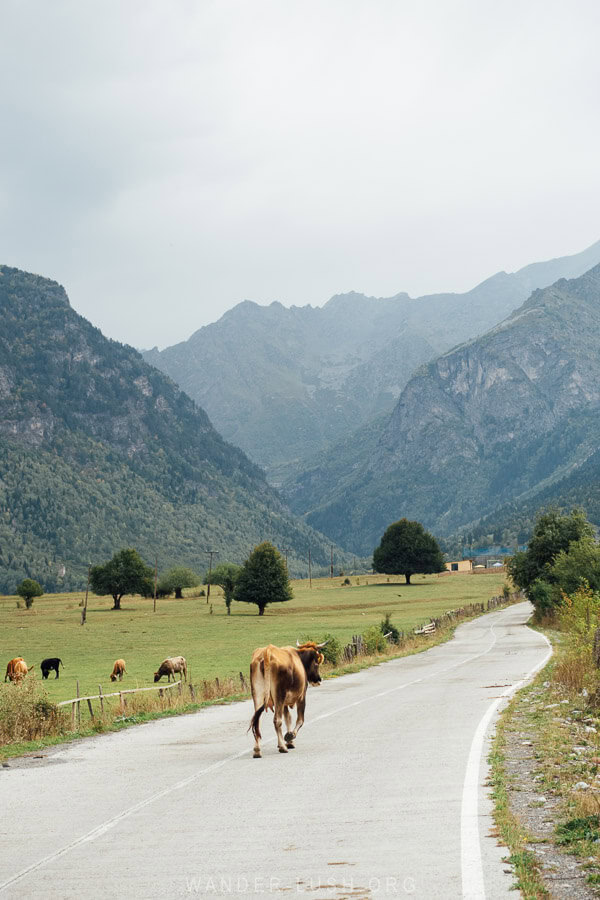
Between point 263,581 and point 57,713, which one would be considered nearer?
point 57,713

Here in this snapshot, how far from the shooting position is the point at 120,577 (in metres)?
135

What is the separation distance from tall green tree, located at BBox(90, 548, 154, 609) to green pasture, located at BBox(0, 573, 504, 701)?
275cm

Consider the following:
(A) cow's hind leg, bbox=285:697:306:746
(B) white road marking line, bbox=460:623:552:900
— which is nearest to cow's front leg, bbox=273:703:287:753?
(A) cow's hind leg, bbox=285:697:306:746

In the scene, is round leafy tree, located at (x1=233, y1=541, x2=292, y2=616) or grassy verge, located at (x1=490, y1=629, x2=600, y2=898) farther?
round leafy tree, located at (x1=233, y1=541, x2=292, y2=616)

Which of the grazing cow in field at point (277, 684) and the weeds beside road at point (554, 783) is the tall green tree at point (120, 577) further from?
the grazing cow in field at point (277, 684)

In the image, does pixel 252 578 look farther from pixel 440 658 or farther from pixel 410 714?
pixel 410 714

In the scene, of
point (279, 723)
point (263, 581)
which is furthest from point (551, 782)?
point (263, 581)

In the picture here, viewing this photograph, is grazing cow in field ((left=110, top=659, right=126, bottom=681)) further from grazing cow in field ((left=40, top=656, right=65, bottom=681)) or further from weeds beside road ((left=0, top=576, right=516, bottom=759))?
weeds beside road ((left=0, top=576, right=516, bottom=759))

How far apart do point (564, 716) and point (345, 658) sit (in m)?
23.6

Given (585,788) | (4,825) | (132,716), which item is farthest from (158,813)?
(132,716)

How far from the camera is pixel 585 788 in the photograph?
38.2 feet

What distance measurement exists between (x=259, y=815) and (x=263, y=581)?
10232 centimetres

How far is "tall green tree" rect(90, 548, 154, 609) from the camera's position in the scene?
442 ft

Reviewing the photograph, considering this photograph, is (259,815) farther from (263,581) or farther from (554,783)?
(263,581)
